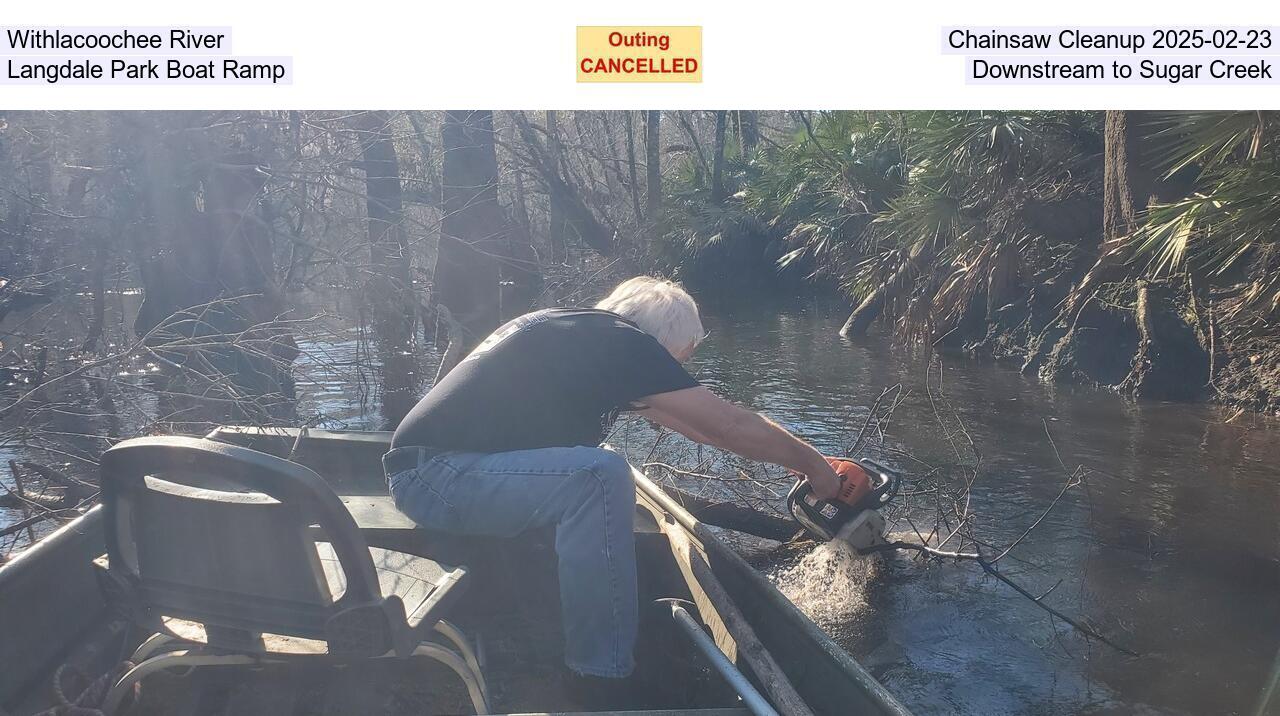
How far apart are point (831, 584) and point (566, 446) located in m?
3.07

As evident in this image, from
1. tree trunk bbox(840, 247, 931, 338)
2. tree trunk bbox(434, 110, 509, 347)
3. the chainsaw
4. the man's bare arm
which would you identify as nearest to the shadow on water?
the chainsaw

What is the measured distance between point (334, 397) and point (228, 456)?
375 inches

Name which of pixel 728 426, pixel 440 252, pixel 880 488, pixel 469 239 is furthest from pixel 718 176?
pixel 728 426

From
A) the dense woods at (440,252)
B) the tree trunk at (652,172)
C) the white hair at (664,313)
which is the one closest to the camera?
the white hair at (664,313)

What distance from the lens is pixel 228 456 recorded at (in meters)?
2.15

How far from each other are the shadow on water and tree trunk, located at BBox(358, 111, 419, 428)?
3.76m

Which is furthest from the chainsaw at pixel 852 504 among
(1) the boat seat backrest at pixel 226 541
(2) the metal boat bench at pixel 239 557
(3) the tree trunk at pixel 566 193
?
(3) the tree trunk at pixel 566 193

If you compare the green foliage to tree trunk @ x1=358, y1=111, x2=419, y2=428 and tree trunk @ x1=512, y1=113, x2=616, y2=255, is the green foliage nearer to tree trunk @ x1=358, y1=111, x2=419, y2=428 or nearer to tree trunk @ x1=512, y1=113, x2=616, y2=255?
tree trunk @ x1=358, y1=111, x2=419, y2=428

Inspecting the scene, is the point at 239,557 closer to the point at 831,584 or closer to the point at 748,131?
the point at 831,584

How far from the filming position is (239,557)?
7.66ft

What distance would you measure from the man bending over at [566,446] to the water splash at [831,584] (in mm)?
2563

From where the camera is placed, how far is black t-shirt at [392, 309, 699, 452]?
3.01 metres

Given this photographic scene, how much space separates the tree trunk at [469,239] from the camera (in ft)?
37.6

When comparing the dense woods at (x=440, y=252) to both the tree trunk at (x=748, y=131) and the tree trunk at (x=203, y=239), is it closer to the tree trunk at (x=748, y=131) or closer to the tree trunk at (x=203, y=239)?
the tree trunk at (x=203, y=239)
